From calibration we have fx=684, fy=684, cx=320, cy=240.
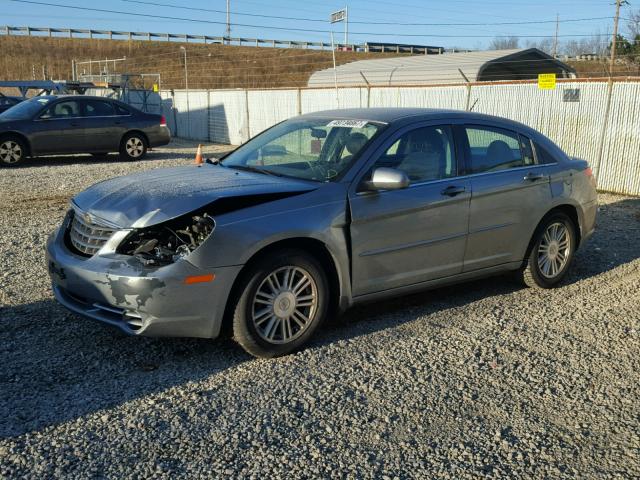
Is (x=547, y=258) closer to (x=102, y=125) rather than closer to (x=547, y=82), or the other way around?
(x=547, y=82)

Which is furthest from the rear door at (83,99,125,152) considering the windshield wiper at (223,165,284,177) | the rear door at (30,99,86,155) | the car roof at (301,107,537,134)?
the windshield wiper at (223,165,284,177)

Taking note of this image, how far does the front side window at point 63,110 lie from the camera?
15570mm

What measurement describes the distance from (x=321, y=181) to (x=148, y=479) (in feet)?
8.17

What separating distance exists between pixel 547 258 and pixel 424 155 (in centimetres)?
179

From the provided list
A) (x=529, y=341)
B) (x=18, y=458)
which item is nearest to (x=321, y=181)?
(x=529, y=341)

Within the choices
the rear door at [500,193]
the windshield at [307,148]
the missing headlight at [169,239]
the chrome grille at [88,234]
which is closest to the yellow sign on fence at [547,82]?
the rear door at [500,193]

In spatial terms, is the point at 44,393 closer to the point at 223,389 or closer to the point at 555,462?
the point at 223,389

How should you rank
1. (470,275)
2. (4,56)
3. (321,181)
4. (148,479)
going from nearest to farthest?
(148,479) → (321,181) → (470,275) → (4,56)

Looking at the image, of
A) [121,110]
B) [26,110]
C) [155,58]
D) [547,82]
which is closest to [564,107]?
[547,82]

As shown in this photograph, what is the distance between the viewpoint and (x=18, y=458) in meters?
3.29

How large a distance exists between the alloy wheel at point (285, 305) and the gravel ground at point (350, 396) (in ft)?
0.64

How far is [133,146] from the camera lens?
16969 millimetres

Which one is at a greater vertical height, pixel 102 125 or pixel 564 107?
pixel 564 107

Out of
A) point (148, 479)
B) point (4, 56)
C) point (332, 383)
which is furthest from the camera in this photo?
point (4, 56)
